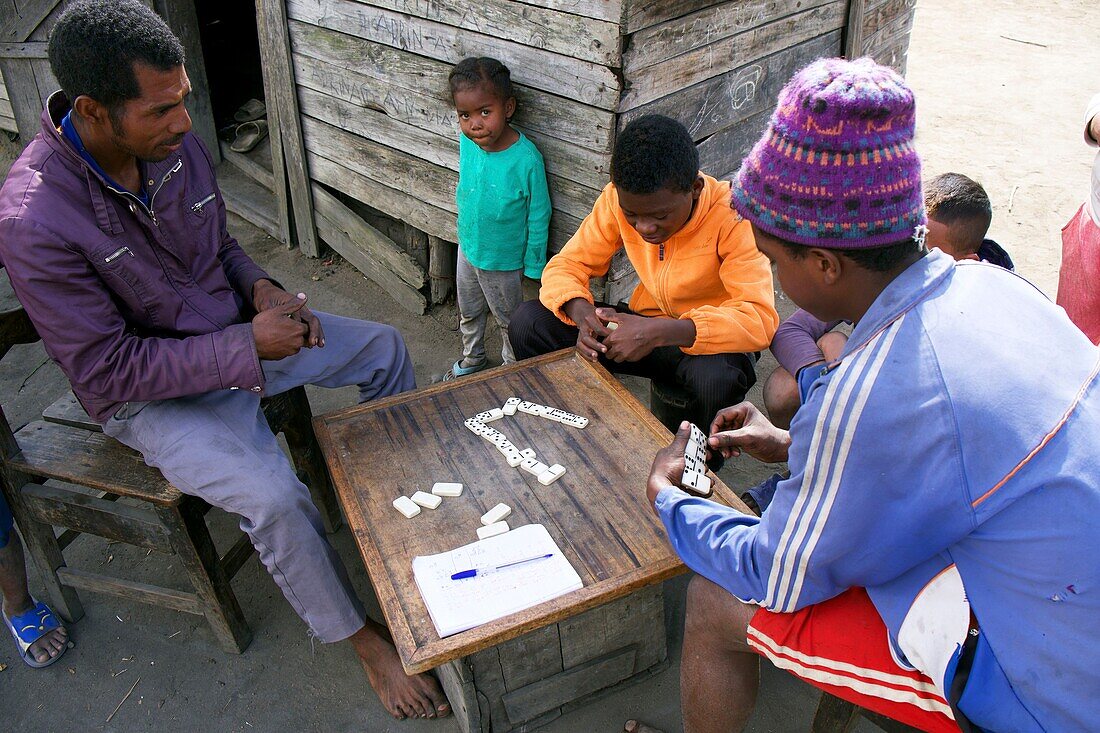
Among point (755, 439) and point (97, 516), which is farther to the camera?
point (97, 516)

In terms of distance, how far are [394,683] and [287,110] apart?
3859 millimetres

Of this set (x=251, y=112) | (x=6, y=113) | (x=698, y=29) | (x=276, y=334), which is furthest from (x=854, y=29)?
(x=6, y=113)

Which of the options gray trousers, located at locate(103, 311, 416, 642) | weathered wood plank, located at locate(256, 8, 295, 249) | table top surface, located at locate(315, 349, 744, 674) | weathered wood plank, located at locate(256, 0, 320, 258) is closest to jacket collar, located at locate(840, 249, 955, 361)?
table top surface, located at locate(315, 349, 744, 674)

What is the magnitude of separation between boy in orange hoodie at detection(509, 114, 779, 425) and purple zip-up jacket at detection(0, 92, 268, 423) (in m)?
1.24

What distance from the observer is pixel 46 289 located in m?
2.35

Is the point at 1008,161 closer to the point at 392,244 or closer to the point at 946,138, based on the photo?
the point at 946,138

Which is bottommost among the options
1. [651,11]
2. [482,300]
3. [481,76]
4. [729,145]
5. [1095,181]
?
[482,300]

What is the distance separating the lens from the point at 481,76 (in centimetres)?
354

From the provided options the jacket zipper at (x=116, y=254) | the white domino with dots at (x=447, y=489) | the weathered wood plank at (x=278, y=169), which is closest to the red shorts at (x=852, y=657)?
the white domino with dots at (x=447, y=489)

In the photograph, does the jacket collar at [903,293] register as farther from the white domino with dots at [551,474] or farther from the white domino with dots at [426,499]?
the white domino with dots at [426,499]

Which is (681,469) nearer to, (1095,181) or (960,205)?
(960,205)

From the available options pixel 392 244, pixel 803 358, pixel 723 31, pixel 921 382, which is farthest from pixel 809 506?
pixel 392 244

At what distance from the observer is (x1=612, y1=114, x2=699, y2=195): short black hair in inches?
106

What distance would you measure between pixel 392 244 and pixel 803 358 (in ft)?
9.45
